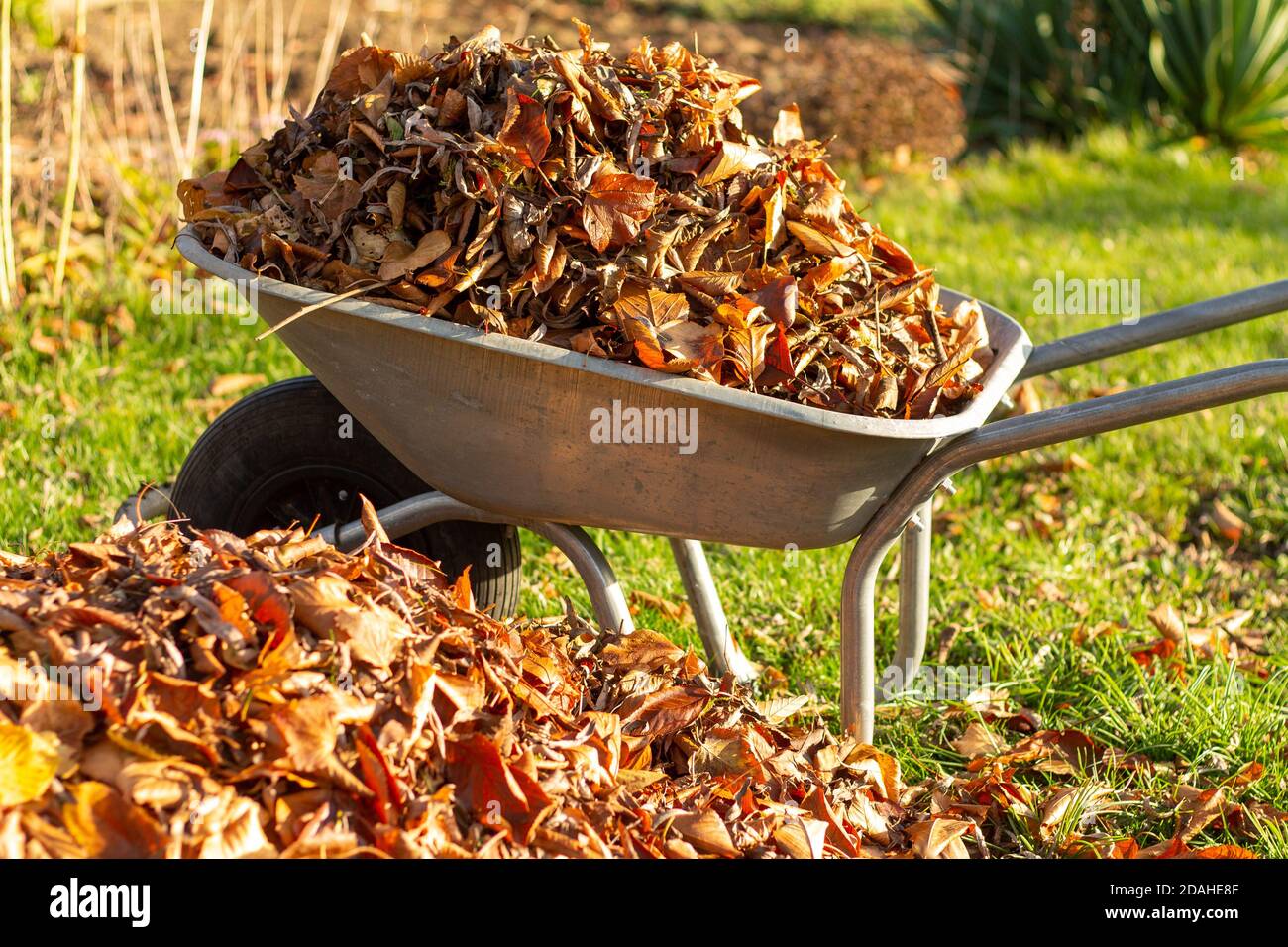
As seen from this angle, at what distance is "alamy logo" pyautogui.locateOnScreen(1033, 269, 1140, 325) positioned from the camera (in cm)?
459

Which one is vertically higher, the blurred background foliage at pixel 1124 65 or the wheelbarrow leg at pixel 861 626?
the blurred background foliage at pixel 1124 65

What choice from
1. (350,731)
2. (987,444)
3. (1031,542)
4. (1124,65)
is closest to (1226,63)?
(1124,65)

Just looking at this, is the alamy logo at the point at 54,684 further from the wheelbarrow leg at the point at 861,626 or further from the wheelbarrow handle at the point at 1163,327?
the wheelbarrow handle at the point at 1163,327

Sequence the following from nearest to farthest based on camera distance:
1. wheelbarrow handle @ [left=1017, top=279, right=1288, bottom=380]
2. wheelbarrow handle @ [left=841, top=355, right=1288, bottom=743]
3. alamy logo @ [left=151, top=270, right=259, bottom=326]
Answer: wheelbarrow handle @ [left=841, top=355, right=1288, bottom=743]
wheelbarrow handle @ [left=1017, top=279, right=1288, bottom=380]
alamy logo @ [left=151, top=270, right=259, bottom=326]

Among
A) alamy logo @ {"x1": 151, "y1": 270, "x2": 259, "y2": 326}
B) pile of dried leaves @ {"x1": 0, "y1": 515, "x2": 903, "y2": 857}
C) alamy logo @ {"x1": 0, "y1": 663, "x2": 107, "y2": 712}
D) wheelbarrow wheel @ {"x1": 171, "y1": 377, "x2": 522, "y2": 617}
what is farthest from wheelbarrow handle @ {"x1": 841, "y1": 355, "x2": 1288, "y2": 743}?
alamy logo @ {"x1": 151, "y1": 270, "x2": 259, "y2": 326}

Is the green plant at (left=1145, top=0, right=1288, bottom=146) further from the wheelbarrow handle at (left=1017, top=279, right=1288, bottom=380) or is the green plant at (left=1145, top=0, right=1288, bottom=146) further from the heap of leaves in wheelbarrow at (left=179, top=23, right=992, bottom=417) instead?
the heap of leaves in wheelbarrow at (left=179, top=23, right=992, bottom=417)

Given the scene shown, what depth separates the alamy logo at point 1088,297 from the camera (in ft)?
15.0

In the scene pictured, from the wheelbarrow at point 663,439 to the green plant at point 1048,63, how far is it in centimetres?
548

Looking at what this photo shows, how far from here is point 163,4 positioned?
7.44m
